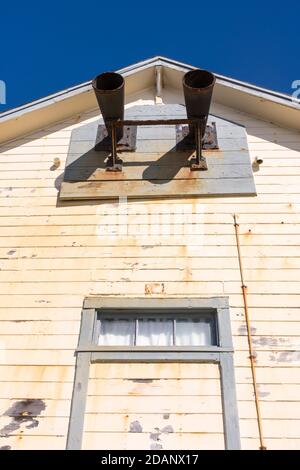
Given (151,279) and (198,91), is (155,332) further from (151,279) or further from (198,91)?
(198,91)

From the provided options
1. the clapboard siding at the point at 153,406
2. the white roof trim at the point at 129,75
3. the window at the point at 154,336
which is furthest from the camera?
the white roof trim at the point at 129,75

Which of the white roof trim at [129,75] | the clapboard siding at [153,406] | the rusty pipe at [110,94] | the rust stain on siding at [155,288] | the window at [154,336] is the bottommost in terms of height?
the clapboard siding at [153,406]

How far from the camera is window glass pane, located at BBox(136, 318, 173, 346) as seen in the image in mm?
4832

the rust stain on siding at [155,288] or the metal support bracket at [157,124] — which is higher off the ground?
the metal support bracket at [157,124]

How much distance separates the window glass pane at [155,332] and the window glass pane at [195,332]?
10 centimetres

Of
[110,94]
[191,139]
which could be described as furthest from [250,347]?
[110,94]

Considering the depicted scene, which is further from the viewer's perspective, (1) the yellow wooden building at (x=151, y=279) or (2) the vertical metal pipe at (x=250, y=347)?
(1) the yellow wooden building at (x=151, y=279)

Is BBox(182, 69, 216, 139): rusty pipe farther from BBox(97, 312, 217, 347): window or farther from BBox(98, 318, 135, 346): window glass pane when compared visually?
BBox(98, 318, 135, 346): window glass pane

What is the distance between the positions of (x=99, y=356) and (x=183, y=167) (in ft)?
9.22

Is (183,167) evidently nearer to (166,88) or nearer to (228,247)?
(228,247)

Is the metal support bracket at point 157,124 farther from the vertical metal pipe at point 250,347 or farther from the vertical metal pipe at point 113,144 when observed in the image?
the vertical metal pipe at point 250,347

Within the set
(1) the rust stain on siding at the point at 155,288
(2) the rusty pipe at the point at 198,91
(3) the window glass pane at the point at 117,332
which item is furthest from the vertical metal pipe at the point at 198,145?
(3) the window glass pane at the point at 117,332

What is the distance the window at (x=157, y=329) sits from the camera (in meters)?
4.84

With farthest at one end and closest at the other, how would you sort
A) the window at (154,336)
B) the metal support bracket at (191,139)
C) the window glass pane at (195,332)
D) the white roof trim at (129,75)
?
the white roof trim at (129,75) < the metal support bracket at (191,139) < the window glass pane at (195,332) < the window at (154,336)
